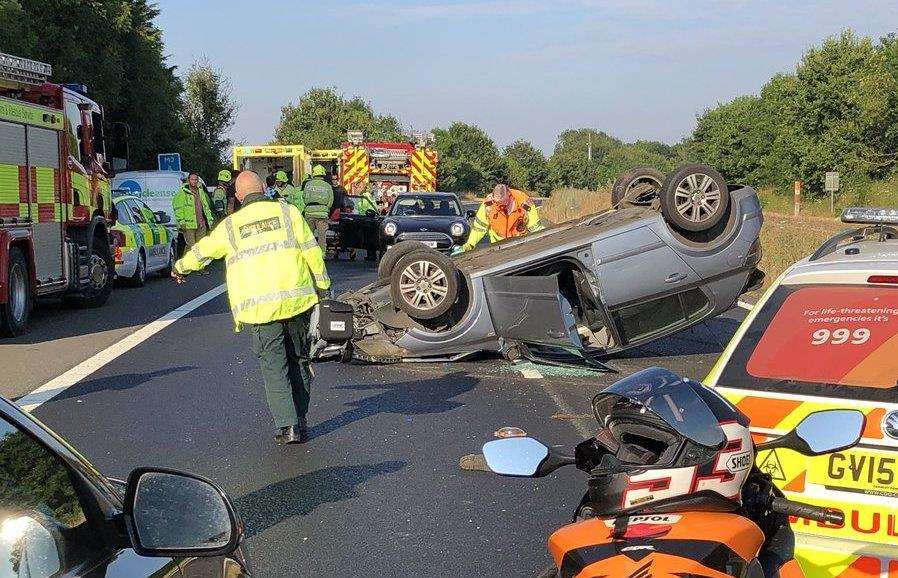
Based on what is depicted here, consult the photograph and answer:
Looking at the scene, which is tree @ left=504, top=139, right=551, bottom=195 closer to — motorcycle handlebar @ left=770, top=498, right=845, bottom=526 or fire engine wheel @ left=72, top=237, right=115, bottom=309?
fire engine wheel @ left=72, top=237, right=115, bottom=309

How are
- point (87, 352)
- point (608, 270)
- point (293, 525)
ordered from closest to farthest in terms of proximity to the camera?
point (293, 525) < point (608, 270) < point (87, 352)

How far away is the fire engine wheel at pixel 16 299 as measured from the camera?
13539mm

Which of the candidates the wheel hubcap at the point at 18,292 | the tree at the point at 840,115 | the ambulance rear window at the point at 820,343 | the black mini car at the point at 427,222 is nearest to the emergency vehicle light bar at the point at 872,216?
the ambulance rear window at the point at 820,343

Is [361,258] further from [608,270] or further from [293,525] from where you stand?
[293,525]

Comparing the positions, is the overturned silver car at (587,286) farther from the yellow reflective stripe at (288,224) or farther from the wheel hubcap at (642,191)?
the yellow reflective stripe at (288,224)

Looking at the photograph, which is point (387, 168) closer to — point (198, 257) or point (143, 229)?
point (143, 229)

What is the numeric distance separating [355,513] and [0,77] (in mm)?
10949

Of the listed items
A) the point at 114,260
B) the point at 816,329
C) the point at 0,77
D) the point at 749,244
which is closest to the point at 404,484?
the point at 816,329

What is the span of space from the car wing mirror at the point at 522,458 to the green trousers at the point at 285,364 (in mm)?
4747

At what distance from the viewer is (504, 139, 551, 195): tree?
320ft

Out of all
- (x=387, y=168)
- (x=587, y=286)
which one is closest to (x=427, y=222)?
(x=587, y=286)

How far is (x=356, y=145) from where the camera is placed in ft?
128

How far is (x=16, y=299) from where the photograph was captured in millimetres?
14000

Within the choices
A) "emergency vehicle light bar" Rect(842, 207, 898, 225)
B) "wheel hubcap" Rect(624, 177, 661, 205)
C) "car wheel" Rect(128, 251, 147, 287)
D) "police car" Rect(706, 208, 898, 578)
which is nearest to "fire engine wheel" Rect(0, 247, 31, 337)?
"car wheel" Rect(128, 251, 147, 287)
